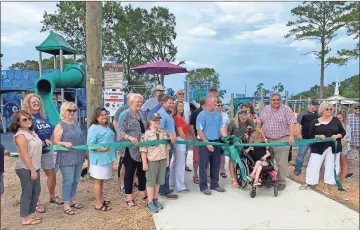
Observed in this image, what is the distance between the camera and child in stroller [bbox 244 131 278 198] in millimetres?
5055

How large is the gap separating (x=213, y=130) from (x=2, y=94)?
48.8 feet

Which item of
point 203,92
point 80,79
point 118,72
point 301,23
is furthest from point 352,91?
point 118,72

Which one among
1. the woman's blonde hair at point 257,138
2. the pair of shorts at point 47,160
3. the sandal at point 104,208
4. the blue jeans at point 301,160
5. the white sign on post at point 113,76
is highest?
the white sign on post at point 113,76

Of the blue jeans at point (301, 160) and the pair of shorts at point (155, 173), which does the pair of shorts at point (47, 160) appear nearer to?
the pair of shorts at point (155, 173)

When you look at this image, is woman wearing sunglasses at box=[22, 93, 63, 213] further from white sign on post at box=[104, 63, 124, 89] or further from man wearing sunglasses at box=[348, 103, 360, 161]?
man wearing sunglasses at box=[348, 103, 360, 161]

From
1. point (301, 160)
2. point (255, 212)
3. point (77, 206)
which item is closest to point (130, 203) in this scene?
point (77, 206)

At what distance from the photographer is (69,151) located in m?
4.29

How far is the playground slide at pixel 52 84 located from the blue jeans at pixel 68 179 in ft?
22.6

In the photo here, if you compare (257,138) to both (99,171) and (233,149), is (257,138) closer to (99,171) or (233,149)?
(233,149)

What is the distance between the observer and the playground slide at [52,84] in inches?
437

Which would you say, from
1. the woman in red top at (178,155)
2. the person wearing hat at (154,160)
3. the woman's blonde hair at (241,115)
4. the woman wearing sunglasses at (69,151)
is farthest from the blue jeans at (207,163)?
the woman wearing sunglasses at (69,151)

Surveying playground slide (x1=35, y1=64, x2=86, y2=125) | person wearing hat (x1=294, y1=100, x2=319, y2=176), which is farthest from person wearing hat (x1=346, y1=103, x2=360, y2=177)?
playground slide (x1=35, y1=64, x2=86, y2=125)

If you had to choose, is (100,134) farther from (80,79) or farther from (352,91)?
(352,91)

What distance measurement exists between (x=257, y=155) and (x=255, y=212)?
1.13 metres
